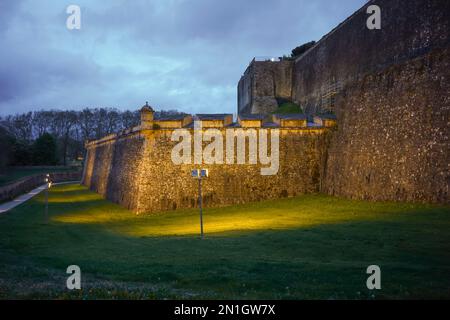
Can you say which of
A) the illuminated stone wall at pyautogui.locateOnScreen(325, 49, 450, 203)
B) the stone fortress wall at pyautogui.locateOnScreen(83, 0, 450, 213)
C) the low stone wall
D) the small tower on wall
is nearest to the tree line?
the low stone wall

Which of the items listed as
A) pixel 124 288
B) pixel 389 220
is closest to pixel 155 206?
pixel 389 220

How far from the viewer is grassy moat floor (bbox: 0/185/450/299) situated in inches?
305

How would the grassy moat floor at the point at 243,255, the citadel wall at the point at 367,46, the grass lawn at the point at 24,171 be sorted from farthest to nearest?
the grass lawn at the point at 24,171, the citadel wall at the point at 367,46, the grassy moat floor at the point at 243,255

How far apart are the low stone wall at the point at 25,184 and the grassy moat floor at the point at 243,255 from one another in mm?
15332

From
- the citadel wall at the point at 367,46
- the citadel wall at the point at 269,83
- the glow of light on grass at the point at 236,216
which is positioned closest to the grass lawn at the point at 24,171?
the citadel wall at the point at 269,83

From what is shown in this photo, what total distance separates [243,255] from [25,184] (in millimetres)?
40769

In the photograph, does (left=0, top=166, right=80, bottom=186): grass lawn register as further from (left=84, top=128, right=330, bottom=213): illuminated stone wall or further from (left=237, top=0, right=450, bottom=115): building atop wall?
(left=84, top=128, right=330, bottom=213): illuminated stone wall

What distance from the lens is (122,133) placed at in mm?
34406

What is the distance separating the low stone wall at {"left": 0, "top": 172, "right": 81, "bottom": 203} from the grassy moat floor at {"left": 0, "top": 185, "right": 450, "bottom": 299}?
50.3 feet

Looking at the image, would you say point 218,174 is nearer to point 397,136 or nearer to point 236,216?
point 236,216

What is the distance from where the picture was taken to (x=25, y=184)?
46.3 m

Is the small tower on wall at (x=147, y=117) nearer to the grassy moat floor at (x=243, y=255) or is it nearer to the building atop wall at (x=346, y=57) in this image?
the grassy moat floor at (x=243, y=255)

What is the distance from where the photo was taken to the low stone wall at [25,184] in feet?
119

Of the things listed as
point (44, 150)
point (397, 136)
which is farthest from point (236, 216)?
point (44, 150)
